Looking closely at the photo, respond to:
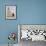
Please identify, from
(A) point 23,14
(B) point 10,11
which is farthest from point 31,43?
(B) point 10,11

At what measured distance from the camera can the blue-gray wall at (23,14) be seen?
448 cm

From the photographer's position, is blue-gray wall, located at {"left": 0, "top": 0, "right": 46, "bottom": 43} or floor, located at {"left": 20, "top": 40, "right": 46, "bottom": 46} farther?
blue-gray wall, located at {"left": 0, "top": 0, "right": 46, "bottom": 43}

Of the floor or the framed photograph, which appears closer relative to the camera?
the floor

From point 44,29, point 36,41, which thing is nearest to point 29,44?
point 36,41

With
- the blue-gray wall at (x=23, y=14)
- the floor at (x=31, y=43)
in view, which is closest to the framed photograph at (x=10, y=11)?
the blue-gray wall at (x=23, y=14)

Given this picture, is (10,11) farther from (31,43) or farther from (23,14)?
Answer: (31,43)

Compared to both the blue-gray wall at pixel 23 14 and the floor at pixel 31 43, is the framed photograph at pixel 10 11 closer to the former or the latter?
the blue-gray wall at pixel 23 14

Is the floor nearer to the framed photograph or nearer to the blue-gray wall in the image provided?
the blue-gray wall

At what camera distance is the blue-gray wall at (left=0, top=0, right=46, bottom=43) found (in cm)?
448

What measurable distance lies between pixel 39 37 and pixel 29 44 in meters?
0.40

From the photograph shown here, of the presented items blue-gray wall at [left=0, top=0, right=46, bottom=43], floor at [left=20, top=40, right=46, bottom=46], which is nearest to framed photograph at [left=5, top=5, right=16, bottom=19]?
blue-gray wall at [left=0, top=0, right=46, bottom=43]

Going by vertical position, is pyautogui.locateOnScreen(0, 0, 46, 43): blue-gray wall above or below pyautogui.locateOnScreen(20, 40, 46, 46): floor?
above

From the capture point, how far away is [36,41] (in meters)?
4.25

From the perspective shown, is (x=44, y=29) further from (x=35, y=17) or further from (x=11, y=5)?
(x=11, y=5)
